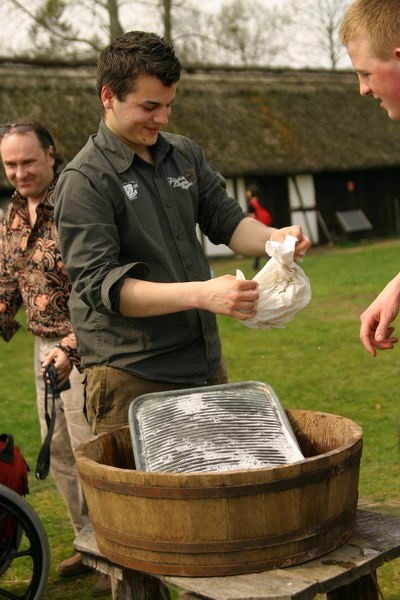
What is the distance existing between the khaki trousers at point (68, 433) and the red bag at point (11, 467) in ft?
0.91

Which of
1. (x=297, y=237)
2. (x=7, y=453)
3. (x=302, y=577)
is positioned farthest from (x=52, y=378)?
(x=302, y=577)

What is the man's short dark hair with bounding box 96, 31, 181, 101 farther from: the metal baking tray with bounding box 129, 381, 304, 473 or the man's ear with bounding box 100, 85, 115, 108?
the metal baking tray with bounding box 129, 381, 304, 473

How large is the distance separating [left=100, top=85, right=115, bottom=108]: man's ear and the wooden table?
4.58 ft

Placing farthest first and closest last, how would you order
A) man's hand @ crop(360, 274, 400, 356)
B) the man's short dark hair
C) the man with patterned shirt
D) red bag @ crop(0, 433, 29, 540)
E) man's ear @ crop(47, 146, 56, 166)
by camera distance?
man's ear @ crop(47, 146, 56, 166)
the man with patterned shirt
red bag @ crop(0, 433, 29, 540)
the man's short dark hair
man's hand @ crop(360, 274, 400, 356)

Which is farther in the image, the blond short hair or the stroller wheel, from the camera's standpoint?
the stroller wheel

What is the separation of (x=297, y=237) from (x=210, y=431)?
2.21ft

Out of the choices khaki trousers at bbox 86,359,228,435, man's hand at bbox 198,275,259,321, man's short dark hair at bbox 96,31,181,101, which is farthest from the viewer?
khaki trousers at bbox 86,359,228,435

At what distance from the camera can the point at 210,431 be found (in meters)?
2.83

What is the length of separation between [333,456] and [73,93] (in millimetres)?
23079

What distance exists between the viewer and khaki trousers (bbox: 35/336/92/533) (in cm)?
412

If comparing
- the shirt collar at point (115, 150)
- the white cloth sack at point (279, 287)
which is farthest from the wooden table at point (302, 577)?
the shirt collar at point (115, 150)

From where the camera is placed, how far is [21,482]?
3939 mm

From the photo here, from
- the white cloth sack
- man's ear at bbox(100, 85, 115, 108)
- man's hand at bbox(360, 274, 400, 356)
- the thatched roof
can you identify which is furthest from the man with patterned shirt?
the thatched roof

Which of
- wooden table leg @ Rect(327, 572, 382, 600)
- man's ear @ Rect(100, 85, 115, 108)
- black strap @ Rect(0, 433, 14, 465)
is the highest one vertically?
man's ear @ Rect(100, 85, 115, 108)
